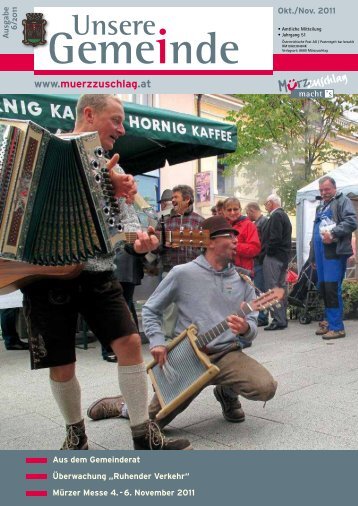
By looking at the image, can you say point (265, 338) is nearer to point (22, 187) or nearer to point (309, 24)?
point (309, 24)

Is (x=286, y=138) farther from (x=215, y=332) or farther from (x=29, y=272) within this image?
(x=29, y=272)

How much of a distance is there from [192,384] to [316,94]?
1.76 metres

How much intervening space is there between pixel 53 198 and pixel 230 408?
5.72 ft

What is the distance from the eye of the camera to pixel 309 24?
8.32 ft

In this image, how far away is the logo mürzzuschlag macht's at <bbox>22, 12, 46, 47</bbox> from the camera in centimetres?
255

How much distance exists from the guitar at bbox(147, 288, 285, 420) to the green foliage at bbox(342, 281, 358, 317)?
4739 millimetres

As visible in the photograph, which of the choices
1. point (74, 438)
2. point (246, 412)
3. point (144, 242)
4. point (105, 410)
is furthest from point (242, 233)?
point (74, 438)

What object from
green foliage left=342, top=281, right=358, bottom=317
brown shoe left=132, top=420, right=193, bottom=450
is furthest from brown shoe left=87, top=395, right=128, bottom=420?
green foliage left=342, top=281, right=358, bottom=317

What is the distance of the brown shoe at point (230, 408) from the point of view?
305 cm

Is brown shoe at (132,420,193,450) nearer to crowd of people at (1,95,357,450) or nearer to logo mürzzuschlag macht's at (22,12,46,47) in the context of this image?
crowd of people at (1,95,357,450)

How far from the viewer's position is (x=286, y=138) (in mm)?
12695

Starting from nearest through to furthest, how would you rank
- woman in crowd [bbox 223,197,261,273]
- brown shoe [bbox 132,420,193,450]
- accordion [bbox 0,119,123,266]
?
accordion [bbox 0,119,123,266] < brown shoe [bbox 132,420,193,450] < woman in crowd [bbox 223,197,261,273]

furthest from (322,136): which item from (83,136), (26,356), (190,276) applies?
(83,136)

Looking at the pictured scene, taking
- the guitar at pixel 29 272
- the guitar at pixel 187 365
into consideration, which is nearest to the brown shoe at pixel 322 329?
the guitar at pixel 187 365
